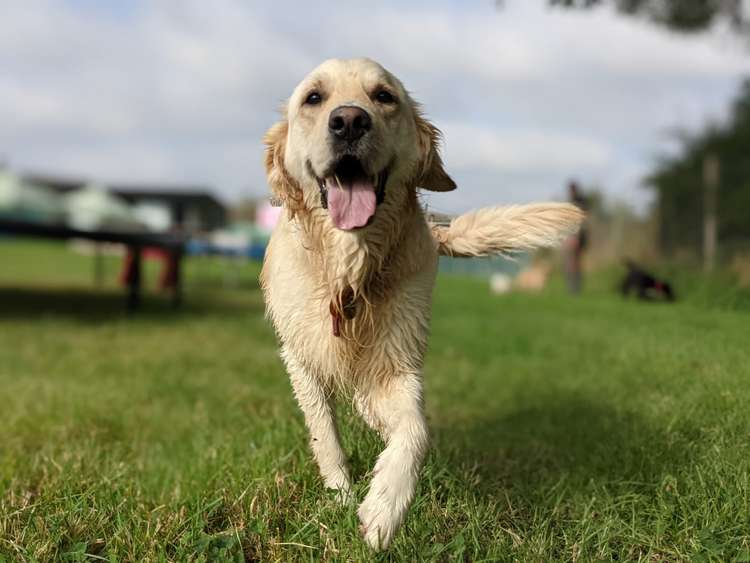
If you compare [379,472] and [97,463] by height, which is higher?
[379,472]

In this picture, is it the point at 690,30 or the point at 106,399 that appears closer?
the point at 106,399

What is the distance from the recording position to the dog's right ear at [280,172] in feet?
8.70

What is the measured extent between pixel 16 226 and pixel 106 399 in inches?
223

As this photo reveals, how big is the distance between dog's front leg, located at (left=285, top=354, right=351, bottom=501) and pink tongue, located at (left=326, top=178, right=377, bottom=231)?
2.16 ft

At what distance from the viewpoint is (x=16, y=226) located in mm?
9688

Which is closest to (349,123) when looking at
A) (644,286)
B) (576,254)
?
(644,286)

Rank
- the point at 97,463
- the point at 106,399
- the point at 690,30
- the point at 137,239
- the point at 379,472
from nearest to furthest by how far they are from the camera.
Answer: the point at 379,472
the point at 97,463
the point at 106,399
the point at 690,30
the point at 137,239

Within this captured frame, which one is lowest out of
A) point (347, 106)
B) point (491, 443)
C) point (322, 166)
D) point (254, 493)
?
point (491, 443)

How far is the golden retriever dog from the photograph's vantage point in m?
2.35

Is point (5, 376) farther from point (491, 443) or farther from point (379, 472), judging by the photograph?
point (379, 472)

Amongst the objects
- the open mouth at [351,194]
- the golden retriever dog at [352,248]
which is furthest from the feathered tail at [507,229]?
the open mouth at [351,194]

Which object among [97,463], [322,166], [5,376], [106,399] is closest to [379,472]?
[322,166]

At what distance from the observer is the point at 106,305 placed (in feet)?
39.9

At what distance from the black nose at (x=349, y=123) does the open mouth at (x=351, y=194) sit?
78 millimetres
